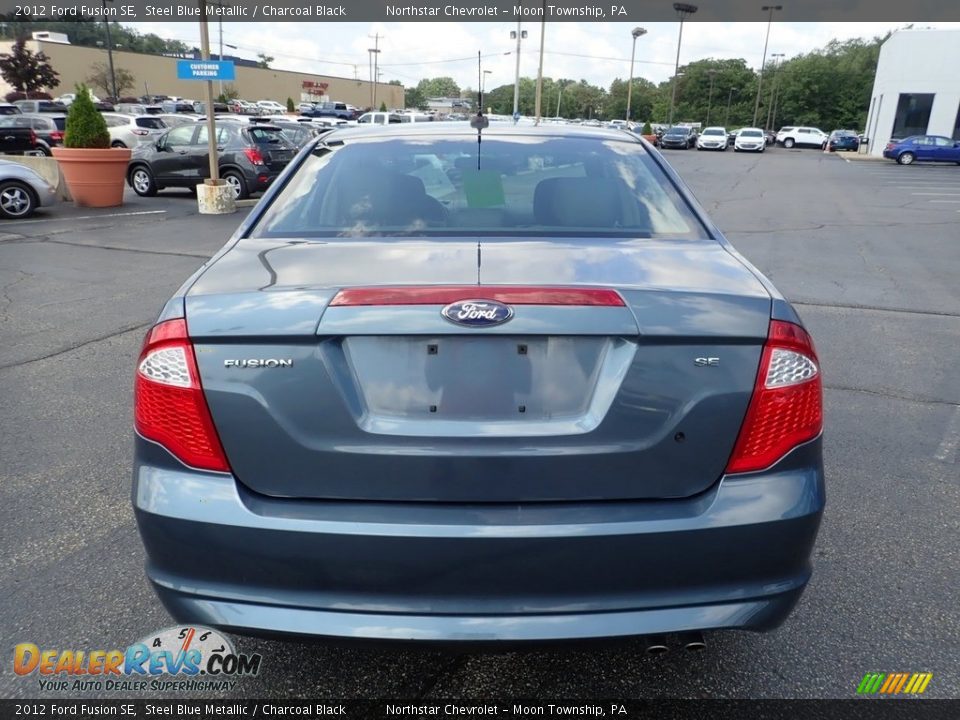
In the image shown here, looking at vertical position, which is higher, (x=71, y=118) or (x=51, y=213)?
(x=71, y=118)

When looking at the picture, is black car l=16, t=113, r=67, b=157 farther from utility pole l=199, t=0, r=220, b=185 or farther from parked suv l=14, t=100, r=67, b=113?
utility pole l=199, t=0, r=220, b=185

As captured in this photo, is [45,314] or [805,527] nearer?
[805,527]

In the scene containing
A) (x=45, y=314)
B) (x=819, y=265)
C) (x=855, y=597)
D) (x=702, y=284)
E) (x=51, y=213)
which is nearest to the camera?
(x=702, y=284)

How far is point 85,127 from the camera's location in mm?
14320

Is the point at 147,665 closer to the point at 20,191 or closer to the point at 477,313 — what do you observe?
the point at 477,313

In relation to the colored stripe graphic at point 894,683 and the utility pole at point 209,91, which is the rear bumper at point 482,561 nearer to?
the colored stripe graphic at point 894,683

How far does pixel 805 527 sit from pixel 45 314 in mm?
7007

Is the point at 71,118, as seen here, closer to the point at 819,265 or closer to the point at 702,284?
the point at 819,265

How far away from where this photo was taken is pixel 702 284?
207cm

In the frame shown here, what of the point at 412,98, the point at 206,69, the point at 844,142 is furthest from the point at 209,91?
the point at 412,98

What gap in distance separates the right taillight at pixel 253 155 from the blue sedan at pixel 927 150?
34454 millimetres

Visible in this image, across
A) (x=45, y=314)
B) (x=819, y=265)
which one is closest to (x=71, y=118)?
(x=45, y=314)

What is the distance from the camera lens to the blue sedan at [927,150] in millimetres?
37094

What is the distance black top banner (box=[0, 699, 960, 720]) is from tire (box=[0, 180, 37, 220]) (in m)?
13.2
